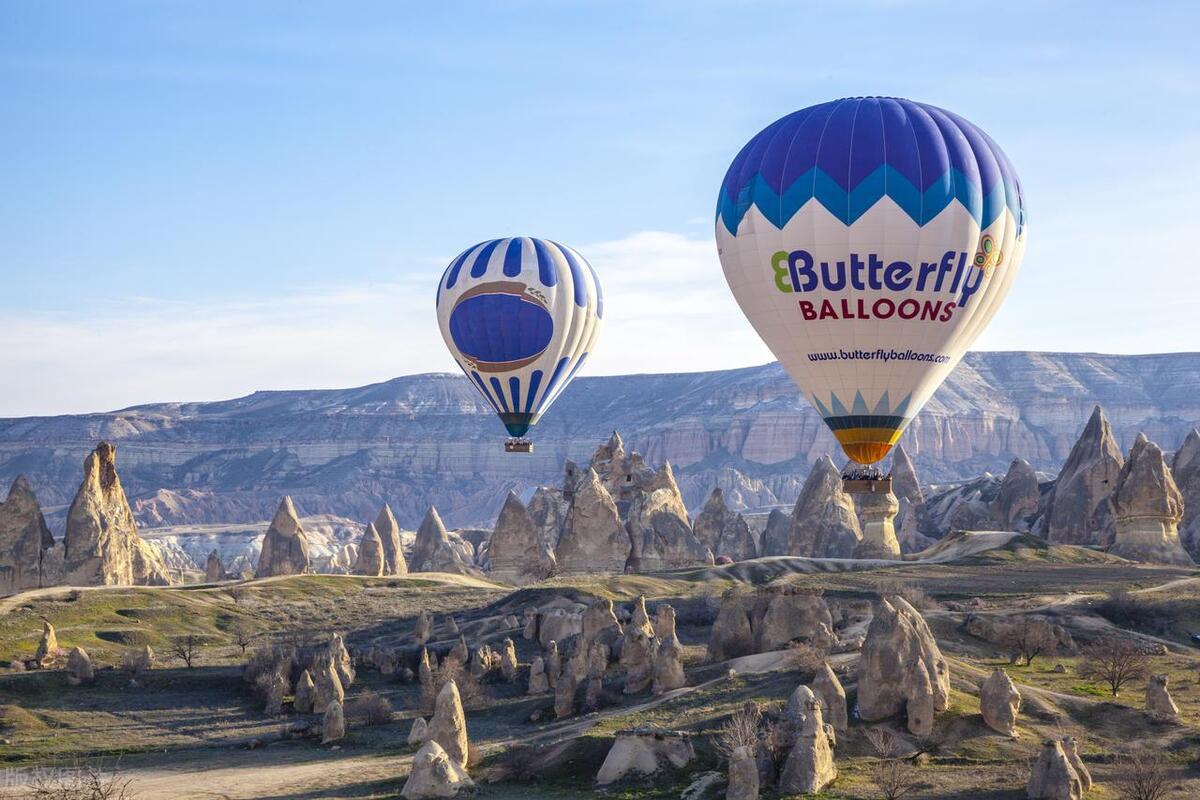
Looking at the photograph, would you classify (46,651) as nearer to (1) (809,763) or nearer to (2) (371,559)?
(1) (809,763)

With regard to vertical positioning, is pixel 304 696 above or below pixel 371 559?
below

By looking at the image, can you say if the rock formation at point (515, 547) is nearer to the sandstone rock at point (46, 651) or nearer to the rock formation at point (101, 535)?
the rock formation at point (101, 535)

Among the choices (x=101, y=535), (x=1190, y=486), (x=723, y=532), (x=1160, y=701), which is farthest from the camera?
(x=723, y=532)

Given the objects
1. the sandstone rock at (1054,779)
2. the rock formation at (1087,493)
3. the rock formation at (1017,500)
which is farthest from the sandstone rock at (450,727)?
the rock formation at (1017,500)

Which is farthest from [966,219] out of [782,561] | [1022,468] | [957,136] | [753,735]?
[1022,468]

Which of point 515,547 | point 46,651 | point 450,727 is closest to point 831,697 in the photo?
point 450,727

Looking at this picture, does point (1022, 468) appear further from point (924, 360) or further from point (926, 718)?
point (926, 718)

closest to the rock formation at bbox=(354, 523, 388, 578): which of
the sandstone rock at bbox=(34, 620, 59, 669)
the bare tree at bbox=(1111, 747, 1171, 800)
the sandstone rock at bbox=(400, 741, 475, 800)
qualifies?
the sandstone rock at bbox=(34, 620, 59, 669)
